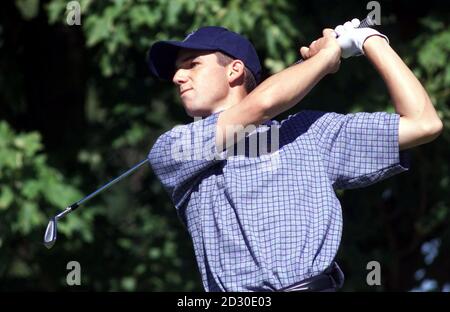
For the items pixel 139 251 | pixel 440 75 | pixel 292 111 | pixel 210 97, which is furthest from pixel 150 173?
pixel 210 97

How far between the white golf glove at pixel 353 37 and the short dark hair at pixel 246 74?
0.32 meters

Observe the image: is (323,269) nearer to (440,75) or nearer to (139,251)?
(440,75)

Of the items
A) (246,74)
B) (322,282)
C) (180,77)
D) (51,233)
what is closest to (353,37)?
(246,74)

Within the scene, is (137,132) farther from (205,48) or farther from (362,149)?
(362,149)

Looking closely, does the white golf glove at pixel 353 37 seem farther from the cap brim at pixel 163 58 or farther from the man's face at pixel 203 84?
the cap brim at pixel 163 58

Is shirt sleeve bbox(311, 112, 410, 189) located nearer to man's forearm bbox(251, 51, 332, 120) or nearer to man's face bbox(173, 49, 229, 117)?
man's forearm bbox(251, 51, 332, 120)

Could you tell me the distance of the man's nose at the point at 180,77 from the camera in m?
3.77

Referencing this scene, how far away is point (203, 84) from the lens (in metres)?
3.75

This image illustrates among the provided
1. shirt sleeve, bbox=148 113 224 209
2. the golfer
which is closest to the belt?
the golfer

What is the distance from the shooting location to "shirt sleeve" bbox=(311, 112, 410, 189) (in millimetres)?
3611

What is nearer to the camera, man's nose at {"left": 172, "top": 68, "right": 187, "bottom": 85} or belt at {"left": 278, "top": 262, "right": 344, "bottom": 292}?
belt at {"left": 278, "top": 262, "right": 344, "bottom": 292}

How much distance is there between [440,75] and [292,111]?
0.91 metres

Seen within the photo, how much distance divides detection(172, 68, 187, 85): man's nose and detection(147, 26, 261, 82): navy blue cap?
0.08m
